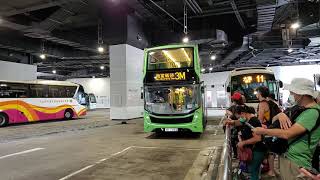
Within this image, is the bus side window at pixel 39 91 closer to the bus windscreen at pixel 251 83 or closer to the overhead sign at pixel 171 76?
the overhead sign at pixel 171 76

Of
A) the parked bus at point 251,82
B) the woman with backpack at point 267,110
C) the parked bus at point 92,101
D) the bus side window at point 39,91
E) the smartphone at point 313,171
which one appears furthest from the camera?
the parked bus at point 92,101

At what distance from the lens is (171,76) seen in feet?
36.9

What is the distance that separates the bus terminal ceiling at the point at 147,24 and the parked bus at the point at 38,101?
354 centimetres

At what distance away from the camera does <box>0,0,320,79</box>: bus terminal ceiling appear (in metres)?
15.2

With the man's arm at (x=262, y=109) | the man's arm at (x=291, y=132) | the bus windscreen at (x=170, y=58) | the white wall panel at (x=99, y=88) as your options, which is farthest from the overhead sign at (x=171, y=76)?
the white wall panel at (x=99, y=88)

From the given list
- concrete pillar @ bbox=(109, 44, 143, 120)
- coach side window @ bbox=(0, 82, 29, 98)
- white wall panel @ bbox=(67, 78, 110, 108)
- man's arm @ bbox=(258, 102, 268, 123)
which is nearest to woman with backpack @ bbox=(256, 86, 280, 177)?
man's arm @ bbox=(258, 102, 268, 123)

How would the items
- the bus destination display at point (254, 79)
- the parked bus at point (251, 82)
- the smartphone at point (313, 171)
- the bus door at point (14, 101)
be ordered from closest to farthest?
the smartphone at point (313, 171) < the parked bus at point (251, 82) < the bus destination display at point (254, 79) < the bus door at point (14, 101)

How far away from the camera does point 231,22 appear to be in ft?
65.8

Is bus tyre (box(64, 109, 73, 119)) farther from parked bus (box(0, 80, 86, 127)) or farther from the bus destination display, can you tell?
the bus destination display

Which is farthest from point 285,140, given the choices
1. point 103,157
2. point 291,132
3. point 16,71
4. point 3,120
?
point 16,71

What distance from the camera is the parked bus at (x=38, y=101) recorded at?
18359mm

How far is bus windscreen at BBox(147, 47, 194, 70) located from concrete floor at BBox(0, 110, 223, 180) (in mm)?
3032

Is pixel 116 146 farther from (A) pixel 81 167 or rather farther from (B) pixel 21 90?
(B) pixel 21 90

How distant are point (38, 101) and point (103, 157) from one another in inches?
559
